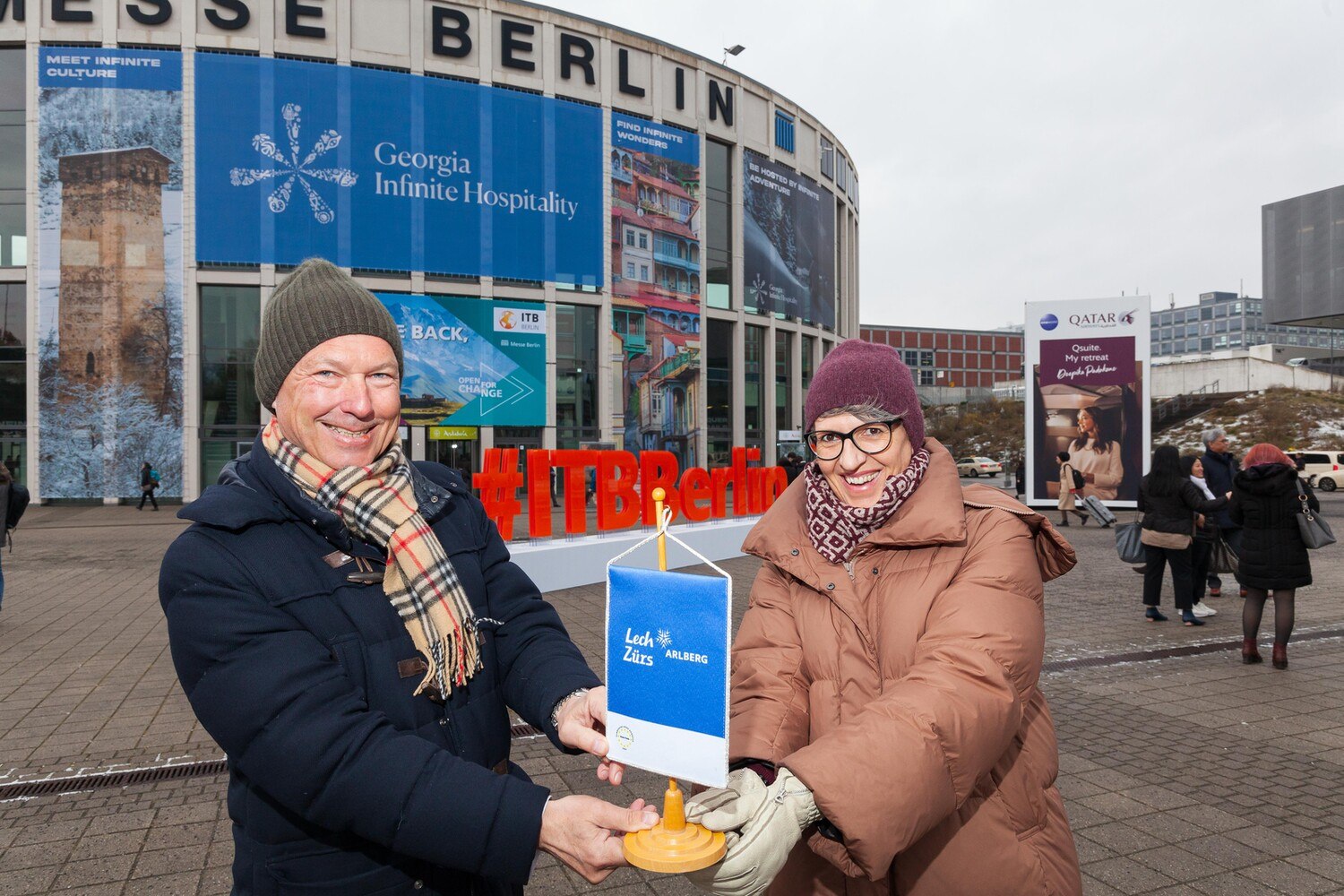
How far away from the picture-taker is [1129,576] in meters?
12.7

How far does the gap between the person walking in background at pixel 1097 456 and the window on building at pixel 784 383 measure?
23.1 metres

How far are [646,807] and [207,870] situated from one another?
3124 millimetres

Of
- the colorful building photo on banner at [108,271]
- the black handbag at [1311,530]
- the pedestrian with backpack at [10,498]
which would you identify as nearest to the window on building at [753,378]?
the colorful building photo on banner at [108,271]

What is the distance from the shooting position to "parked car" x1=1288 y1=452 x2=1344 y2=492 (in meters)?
33.7

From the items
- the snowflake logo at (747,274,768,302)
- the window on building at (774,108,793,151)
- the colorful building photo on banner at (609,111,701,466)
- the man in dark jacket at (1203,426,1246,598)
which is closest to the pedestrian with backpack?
the man in dark jacket at (1203,426,1246,598)

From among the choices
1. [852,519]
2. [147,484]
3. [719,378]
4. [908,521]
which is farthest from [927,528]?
[719,378]

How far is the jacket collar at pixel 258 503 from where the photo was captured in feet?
5.75

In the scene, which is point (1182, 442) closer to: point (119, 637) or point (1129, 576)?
point (1129, 576)

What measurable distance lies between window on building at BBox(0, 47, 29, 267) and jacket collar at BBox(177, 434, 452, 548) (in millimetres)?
36756

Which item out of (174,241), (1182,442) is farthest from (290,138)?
(1182,442)

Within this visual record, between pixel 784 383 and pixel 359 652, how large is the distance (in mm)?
43741

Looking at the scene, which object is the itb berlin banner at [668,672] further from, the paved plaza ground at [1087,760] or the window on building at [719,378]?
the window on building at [719,378]

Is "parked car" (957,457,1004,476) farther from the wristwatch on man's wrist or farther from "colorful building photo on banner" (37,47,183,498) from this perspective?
the wristwatch on man's wrist

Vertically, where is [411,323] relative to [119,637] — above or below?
above
